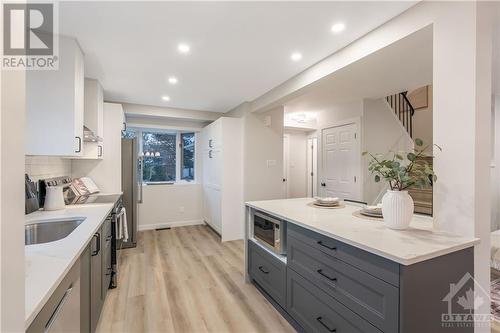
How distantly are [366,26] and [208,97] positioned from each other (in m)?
2.61

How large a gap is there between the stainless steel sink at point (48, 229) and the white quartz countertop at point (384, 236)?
175cm

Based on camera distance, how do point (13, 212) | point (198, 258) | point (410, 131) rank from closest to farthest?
point (13, 212), point (198, 258), point (410, 131)

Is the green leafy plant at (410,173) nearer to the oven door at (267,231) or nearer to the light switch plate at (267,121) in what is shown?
the oven door at (267,231)

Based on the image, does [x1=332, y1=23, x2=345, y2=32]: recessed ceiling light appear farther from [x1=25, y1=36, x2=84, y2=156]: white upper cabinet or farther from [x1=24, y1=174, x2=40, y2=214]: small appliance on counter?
[x1=24, y1=174, x2=40, y2=214]: small appliance on counter

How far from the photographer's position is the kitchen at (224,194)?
117 cm

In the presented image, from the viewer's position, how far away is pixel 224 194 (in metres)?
4.19

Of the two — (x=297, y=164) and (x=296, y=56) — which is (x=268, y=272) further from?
(x=297, y=164)

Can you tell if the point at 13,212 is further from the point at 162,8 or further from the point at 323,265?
the point at 162,8

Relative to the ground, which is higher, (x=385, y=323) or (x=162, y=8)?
(x=162, y=8)

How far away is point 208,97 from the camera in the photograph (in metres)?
3.97

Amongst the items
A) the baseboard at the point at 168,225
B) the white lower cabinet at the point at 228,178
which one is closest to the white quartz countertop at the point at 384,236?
the white lower cabinet at the point at 228,178

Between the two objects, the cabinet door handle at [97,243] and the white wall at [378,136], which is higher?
the white wall at [378,136]

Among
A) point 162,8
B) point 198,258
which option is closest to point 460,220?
point 162,8

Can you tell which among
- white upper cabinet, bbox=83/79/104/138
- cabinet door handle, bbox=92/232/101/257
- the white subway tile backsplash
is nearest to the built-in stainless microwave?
cabinet door handle, bbox=92/232/101/257
